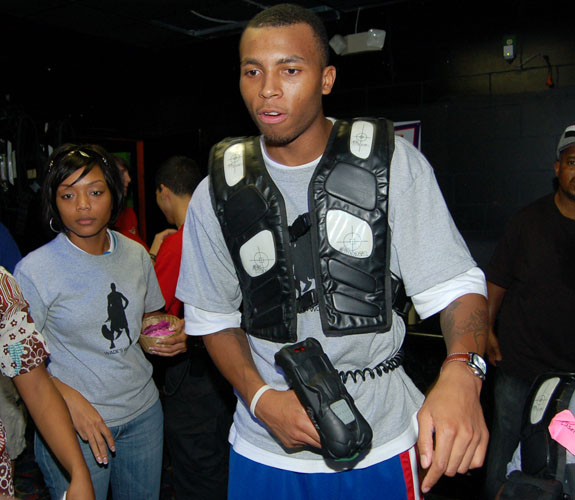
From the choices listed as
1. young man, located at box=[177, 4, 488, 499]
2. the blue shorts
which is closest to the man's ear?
young man, located at box=[177, 4, 488, 499]

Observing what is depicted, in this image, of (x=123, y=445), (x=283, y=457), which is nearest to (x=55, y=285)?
(x=123, y=445)

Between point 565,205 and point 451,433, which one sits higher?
point 565,205

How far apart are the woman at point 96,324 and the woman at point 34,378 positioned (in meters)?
0.46

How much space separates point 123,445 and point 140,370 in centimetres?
29

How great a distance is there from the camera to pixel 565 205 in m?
2.94

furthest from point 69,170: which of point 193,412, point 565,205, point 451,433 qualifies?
point 565,205

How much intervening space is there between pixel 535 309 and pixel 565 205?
1.93 ft

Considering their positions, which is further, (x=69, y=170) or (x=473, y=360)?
(x=69, y=170)

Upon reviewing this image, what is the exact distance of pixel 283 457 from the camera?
1.37 meters

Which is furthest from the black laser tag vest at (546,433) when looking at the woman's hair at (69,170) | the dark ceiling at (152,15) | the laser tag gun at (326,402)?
the dark ceiling at (152,15)

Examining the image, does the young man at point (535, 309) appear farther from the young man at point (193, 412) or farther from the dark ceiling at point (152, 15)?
the dark ceiling at point (152, 15)

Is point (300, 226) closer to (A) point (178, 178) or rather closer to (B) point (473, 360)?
(B) point (473, 360)

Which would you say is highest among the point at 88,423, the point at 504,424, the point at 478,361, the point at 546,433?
the point at 478,361

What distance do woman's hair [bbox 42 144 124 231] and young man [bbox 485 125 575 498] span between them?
7.11 feet
